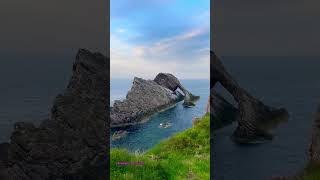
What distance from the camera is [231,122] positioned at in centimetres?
1877

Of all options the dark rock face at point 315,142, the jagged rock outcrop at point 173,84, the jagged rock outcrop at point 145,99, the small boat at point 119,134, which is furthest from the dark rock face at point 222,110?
the dark rock face at point 315,142

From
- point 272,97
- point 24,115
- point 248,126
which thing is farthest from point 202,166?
point 24,115

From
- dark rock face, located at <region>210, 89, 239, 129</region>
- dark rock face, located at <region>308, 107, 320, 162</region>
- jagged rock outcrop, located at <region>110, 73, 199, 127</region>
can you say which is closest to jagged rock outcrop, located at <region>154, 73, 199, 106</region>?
jagged rock outcrop, located at <region>110, 73, 199, 127</region>

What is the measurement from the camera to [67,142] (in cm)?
1580

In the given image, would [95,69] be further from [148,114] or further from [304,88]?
[304,88]

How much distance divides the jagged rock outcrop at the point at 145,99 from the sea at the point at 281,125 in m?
3.84

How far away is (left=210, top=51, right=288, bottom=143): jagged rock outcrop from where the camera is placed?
18203 millimetres

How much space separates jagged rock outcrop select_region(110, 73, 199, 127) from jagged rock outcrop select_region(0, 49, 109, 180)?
448 cm

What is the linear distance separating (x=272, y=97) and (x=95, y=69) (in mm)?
7533

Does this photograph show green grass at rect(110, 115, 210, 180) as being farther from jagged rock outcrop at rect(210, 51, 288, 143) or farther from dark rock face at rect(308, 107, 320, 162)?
dark rock face at rect(308, 107, 320, 162)

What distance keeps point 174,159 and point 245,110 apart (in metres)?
3.70

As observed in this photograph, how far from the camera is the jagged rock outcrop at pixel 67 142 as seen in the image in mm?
15766

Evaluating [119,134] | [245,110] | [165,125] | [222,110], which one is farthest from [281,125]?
[119,134]

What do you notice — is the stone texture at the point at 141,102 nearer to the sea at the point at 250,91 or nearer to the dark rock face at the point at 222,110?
the sea at the point at 250,91
